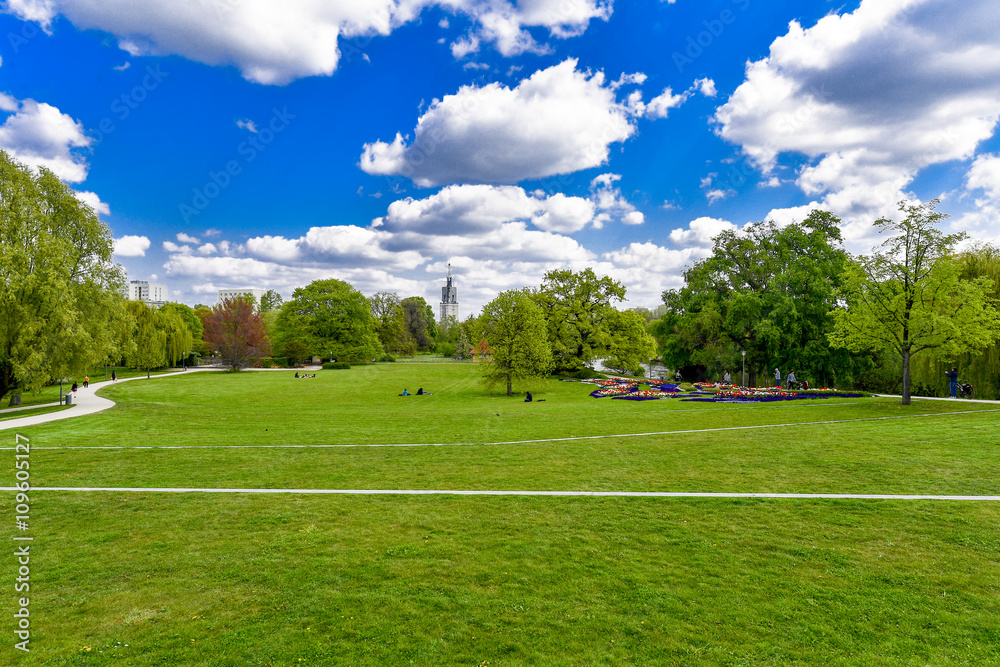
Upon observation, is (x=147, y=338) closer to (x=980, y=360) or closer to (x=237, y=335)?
(x=237, y=335)

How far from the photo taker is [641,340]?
44.0 meters

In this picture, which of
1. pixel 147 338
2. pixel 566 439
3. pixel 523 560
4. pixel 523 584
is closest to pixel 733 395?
pixel 566 439

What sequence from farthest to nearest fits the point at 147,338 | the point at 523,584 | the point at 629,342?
1. the point at 147,338
2. the point at 629,342
3. the point at 523,584

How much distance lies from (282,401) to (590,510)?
27.3 meters

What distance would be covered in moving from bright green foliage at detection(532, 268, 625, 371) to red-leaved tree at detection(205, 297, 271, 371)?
1437 inches

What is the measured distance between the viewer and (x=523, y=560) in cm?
559

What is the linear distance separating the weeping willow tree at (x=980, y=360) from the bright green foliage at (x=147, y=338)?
60544mm

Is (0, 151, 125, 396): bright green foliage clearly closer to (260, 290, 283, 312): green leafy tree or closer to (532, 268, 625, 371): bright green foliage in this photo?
(532, 268, 625, 371): bright green foliage

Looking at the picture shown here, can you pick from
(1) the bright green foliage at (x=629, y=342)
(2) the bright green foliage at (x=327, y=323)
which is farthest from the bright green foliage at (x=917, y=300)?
(2) the bright green foliage at (x=327, y=323)

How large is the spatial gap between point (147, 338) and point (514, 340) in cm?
3860

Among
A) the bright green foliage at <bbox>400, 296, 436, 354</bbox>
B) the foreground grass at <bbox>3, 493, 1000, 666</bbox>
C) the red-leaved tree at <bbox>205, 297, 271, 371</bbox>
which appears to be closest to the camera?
the foreground grass at <bbox>3, 493, 1000, 666</bbox>

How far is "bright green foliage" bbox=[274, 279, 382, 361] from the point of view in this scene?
6625 cm

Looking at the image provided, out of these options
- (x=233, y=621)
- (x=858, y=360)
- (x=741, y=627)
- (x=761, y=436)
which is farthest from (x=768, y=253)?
(x=233, y=621)

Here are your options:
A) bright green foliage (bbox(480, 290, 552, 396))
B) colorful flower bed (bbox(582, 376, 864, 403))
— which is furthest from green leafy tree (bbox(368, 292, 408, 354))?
colorful flower bed (bbox(582, 376, 864, 403))
